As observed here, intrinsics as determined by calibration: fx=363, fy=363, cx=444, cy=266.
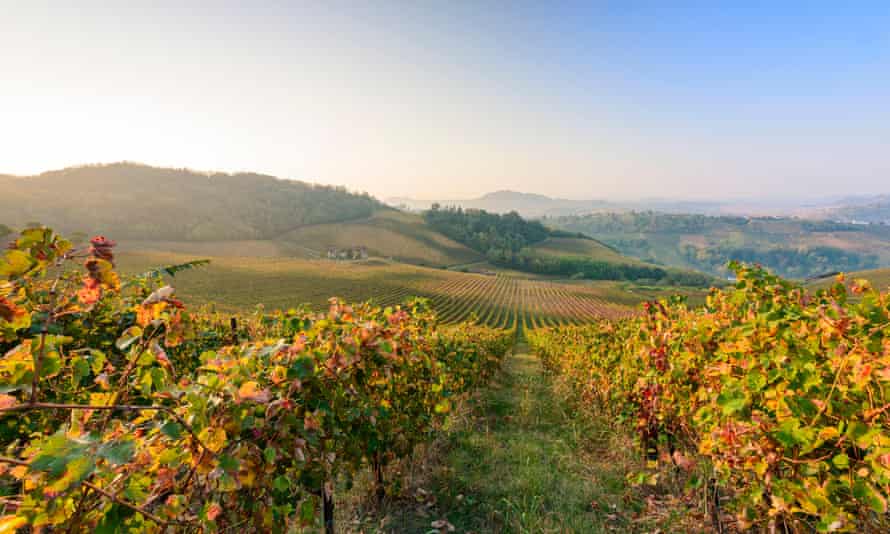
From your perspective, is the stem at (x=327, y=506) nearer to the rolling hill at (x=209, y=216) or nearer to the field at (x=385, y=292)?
the field at (x=385, y=292)

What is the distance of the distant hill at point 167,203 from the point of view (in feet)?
335

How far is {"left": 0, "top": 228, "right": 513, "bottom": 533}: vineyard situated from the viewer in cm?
112

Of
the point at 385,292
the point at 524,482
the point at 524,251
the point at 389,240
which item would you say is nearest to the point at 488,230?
the point at 524,251

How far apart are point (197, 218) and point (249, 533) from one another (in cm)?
14302

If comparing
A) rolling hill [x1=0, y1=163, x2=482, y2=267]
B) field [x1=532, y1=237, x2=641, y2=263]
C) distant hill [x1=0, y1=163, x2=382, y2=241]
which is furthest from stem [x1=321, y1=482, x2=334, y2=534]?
field [x1=532, y1=237, x2=641, y2=263]

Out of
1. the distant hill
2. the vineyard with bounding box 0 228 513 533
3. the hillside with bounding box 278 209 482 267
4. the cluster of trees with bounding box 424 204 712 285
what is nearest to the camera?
the vineyard with bounding box 0 228 513 533

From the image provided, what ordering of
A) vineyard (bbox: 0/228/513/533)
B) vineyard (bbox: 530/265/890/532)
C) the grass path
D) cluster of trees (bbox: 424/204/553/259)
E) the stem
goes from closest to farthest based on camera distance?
1. vineyard (bbox: 0/228/513/533)
2. vineyard (bbox: 530/265/890/532)
3. the stem
4. the grass path
5. cluster of trees (bbox: 424/204/553/259)

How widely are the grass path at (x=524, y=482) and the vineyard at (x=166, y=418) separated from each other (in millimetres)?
1423

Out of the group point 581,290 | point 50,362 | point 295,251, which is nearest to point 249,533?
point 50,362

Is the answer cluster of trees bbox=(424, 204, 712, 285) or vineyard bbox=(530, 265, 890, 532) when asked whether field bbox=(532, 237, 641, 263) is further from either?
vineyard bbox=(530, 265, 890, 532)

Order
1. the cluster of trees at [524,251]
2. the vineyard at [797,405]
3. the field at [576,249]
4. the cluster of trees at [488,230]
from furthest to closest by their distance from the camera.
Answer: the field at [576,249] → the cluster of trees at [488,230] → the cluster of trees at [524,251] → the vineyard at [797,405]

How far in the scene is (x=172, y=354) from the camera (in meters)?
5.46

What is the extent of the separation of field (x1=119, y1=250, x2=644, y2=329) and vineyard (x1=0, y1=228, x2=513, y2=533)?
138 feet

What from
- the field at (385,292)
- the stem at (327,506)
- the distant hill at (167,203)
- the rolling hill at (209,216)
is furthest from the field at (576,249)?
the stem at (327,506)
